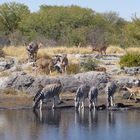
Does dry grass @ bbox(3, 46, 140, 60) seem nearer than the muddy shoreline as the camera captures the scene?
No

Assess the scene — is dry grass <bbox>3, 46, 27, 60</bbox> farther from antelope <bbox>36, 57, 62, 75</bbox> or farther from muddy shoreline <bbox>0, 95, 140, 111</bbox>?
muddy shoreline <bbox>0, 95, 140, 111</bbox>

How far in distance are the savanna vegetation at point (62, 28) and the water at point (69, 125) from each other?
112ft

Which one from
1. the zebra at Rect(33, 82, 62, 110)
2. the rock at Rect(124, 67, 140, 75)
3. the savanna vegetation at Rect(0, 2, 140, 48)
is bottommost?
the zebra at Rect(33, 82, 62, 110)

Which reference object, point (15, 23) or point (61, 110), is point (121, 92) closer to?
point (61, 110)

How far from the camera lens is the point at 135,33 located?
6950 centimetres

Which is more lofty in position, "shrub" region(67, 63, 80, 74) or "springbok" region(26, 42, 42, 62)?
"springbok" region(26, 42, 42, 62)

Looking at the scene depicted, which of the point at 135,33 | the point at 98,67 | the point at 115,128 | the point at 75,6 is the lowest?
the point at 115,128

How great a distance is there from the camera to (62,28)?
3132 inches

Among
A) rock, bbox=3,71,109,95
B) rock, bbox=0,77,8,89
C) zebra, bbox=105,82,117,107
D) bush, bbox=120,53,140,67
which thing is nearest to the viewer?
zebra, bbox=105,82,117,107

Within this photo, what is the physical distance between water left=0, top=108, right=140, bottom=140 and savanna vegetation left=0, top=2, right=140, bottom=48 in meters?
34.2

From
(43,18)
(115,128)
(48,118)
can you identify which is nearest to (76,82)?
(48,118)

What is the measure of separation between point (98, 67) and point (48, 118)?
15.8 m

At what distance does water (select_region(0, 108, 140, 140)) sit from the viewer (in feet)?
83.5

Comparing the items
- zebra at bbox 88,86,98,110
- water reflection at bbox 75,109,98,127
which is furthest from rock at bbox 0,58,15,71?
water reflection at bbox 75,109,98,127
